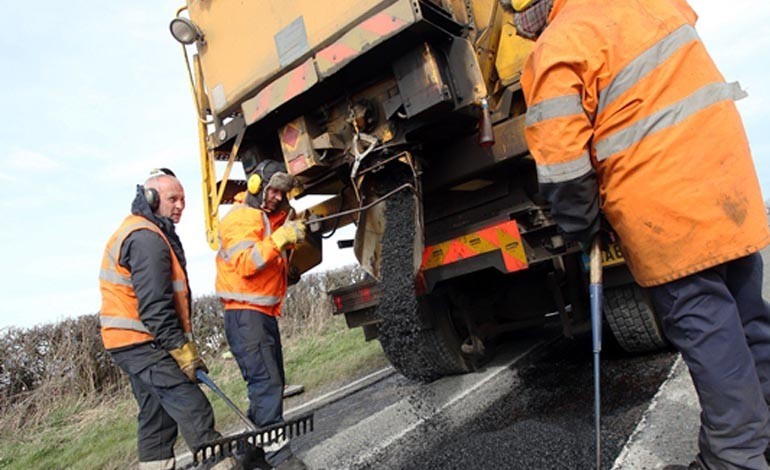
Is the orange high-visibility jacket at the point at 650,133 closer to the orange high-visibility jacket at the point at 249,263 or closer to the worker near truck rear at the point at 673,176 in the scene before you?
the worker near truck rear at the point at 673,176

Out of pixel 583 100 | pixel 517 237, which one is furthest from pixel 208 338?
pixel 583 100

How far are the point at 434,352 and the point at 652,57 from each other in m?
2.84

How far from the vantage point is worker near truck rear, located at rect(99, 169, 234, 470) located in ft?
8.41

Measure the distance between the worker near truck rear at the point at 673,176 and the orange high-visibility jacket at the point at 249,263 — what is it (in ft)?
5.67

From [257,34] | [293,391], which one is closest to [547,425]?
[257,34]

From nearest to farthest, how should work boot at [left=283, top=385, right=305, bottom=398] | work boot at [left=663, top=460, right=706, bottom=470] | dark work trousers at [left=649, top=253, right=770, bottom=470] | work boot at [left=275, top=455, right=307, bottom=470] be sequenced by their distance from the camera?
1. dark work trousers at [left=649, top=253, right=770, bottom=470]
2. work boot at [left=663, top=460, right=706, bottom=470]
3. work boot at [left=275, top=455, right=307, bottom=470]
4. work boot at [left=283, top=385, right=305, bottom=398]

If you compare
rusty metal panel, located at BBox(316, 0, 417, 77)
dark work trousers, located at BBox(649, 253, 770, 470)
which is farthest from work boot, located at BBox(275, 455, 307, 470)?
rusty metal panel, located at BBox(316, 0, 417, 77)

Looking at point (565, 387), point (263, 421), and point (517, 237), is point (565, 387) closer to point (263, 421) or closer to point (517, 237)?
point (517, 237)

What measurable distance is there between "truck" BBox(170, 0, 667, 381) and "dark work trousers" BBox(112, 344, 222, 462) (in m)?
1.18

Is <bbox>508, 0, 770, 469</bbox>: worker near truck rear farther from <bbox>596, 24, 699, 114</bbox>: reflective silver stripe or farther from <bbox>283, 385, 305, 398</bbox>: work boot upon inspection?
<bbox>283, 385, 305, 398</bbox>: work boot

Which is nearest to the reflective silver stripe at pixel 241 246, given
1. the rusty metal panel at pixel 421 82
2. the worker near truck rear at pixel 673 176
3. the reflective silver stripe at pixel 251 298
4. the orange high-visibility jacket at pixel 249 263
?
the orange high-visibility jacket at pixel 249 263

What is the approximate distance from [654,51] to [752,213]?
60cm

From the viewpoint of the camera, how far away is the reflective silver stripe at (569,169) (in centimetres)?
170

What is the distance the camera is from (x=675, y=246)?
160cm
